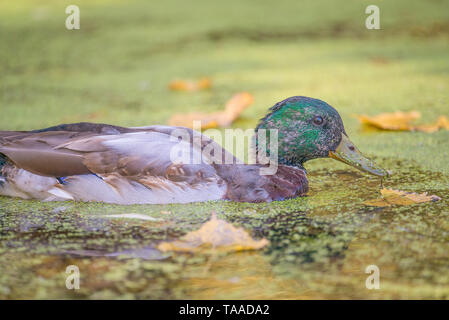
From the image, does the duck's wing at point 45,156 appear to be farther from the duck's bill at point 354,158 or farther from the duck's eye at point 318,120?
the duck's bill at point 354,158

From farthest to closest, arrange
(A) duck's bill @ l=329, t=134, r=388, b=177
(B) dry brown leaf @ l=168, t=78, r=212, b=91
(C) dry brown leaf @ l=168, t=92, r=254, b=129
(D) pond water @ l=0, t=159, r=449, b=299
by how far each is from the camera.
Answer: (B) dry brown leaf @ l=168, t=78, r=212, b=91, (C) dry brown leaf @ l=168, t=92, r=254, b=129, (A) duck's bill @ l=329, t=134, r=388, b=177, (D) pond water @ l=0, t=159, r=449, b=299

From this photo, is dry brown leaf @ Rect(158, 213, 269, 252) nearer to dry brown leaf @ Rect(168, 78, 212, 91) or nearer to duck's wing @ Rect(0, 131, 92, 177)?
duck's wing @ Rect(0, 131, 92, 177)

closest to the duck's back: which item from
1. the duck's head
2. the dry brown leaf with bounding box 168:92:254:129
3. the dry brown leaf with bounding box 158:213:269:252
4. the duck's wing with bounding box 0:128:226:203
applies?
the duck's wing with bounding box 0:128:226:203

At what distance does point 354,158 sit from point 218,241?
1076 mm

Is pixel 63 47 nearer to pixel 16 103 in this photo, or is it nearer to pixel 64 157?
pixel 16 103

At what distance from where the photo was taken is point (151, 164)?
3281mm

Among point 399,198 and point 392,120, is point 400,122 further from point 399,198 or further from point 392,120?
point 399,198

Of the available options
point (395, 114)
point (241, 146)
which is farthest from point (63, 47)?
point (395, 114)

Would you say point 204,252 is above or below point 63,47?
below

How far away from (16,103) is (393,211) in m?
3.58

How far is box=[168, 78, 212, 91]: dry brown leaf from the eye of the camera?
Result: 19.7 feet

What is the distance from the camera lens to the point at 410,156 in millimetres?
4195

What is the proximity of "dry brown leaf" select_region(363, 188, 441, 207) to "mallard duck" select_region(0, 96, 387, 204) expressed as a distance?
0.14 m

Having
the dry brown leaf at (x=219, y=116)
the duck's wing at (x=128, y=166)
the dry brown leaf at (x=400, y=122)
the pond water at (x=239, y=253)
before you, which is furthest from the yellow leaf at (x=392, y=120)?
the duck's wing at (x=128, y=166)
